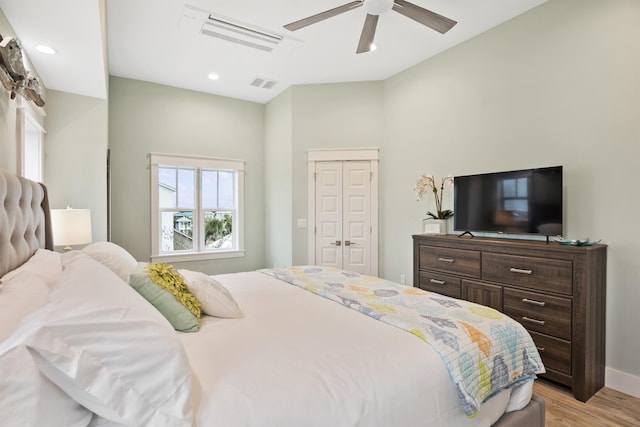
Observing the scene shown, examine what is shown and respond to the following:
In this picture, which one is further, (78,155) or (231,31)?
(78,155)

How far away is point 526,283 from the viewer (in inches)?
100.0

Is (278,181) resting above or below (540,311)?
above

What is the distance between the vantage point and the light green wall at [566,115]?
7.87 ft

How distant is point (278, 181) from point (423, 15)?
2.97 metres

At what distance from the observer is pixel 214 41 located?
344cm

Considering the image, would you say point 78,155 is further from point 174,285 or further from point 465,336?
point 465,336

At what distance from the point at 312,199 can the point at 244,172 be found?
4.13 ft

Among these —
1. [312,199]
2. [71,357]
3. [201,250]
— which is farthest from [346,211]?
[71,357]

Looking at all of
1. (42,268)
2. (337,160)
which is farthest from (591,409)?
(337,160)

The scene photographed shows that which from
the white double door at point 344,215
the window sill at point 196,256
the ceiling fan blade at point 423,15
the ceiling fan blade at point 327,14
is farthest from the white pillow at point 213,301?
the window sill at point 196,256

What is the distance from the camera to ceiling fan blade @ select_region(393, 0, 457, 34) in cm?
237

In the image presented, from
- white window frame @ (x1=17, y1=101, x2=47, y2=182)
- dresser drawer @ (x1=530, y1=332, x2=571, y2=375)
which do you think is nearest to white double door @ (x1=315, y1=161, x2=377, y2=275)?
dresser drawer @ (x1=530, y1=332, x2=571, y2=375)

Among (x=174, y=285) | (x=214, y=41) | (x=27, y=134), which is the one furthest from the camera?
(x=214, y=41)

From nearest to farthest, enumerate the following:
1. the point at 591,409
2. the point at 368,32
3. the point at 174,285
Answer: the point at 174,285
the point at 591,409
the point at 368,32
